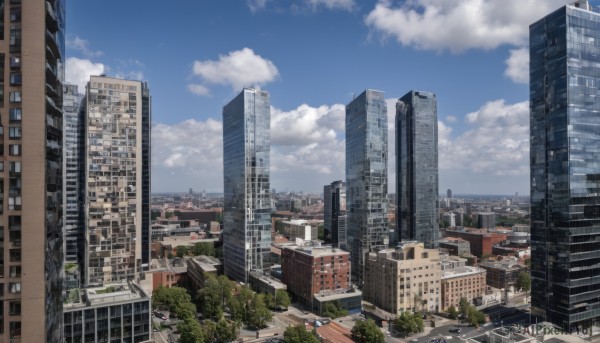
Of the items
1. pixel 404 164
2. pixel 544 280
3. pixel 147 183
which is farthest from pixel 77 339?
pixel 404 164

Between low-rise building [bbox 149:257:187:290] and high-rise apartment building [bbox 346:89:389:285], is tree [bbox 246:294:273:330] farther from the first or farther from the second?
high-rise apartment building [bbox 346:89:389:285]

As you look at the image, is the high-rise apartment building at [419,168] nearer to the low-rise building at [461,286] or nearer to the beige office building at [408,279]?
the low-rise building at [461,286]

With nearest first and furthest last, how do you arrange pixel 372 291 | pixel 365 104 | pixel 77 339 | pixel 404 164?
1. pixel 77 339
2. pixel 372 291
3. pixel 365 104
4. pixel 404 164

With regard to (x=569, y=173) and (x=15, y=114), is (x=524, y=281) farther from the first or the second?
(x=15, y=114)

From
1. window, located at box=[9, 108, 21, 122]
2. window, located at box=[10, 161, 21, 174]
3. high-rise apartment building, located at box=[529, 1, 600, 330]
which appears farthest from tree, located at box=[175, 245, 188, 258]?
window, located at box=[9, 108, 21, 122]

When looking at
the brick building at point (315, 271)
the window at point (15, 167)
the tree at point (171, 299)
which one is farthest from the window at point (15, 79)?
the brick building at point (315, 271)

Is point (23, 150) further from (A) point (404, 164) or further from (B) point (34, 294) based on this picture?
(A) point (404, 164)

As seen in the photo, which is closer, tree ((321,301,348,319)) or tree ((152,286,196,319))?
tree ((152,286,196,319))
